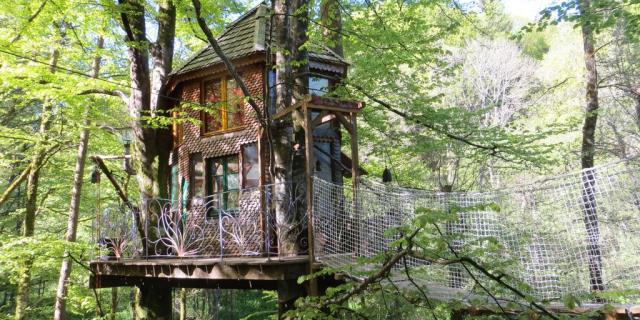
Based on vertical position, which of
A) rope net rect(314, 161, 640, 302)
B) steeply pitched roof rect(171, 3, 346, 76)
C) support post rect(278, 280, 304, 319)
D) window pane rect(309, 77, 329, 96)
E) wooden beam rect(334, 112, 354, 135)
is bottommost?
support post rect(278, 280, 304, 319)

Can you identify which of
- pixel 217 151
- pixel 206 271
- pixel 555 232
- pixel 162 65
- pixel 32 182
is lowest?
pixel 206 271

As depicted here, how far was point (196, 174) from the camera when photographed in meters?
11.1

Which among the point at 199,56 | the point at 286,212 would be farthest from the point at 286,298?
the point at 199,56

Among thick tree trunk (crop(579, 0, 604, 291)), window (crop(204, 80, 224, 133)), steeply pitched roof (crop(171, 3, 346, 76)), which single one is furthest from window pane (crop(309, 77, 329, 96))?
thick tree trunk (crop(579, 0, 604, 291))

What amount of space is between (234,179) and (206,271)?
3.99m

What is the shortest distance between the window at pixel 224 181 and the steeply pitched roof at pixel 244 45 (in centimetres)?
223

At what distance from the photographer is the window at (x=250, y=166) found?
32.7 feet

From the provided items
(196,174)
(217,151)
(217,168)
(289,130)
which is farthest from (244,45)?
(289,130)

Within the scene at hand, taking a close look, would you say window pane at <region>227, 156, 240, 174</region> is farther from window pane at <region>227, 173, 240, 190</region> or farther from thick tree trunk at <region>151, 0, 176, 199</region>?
thick tree trunk at <region>151, 0, 176, 199</region>

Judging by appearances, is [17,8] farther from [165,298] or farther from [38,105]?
[38,105]

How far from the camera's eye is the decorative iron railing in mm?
6590

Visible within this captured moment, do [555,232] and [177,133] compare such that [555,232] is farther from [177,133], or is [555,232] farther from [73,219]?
[73,219]

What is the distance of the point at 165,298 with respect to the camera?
925 centimetres

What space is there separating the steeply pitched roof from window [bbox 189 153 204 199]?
2.05 metres
